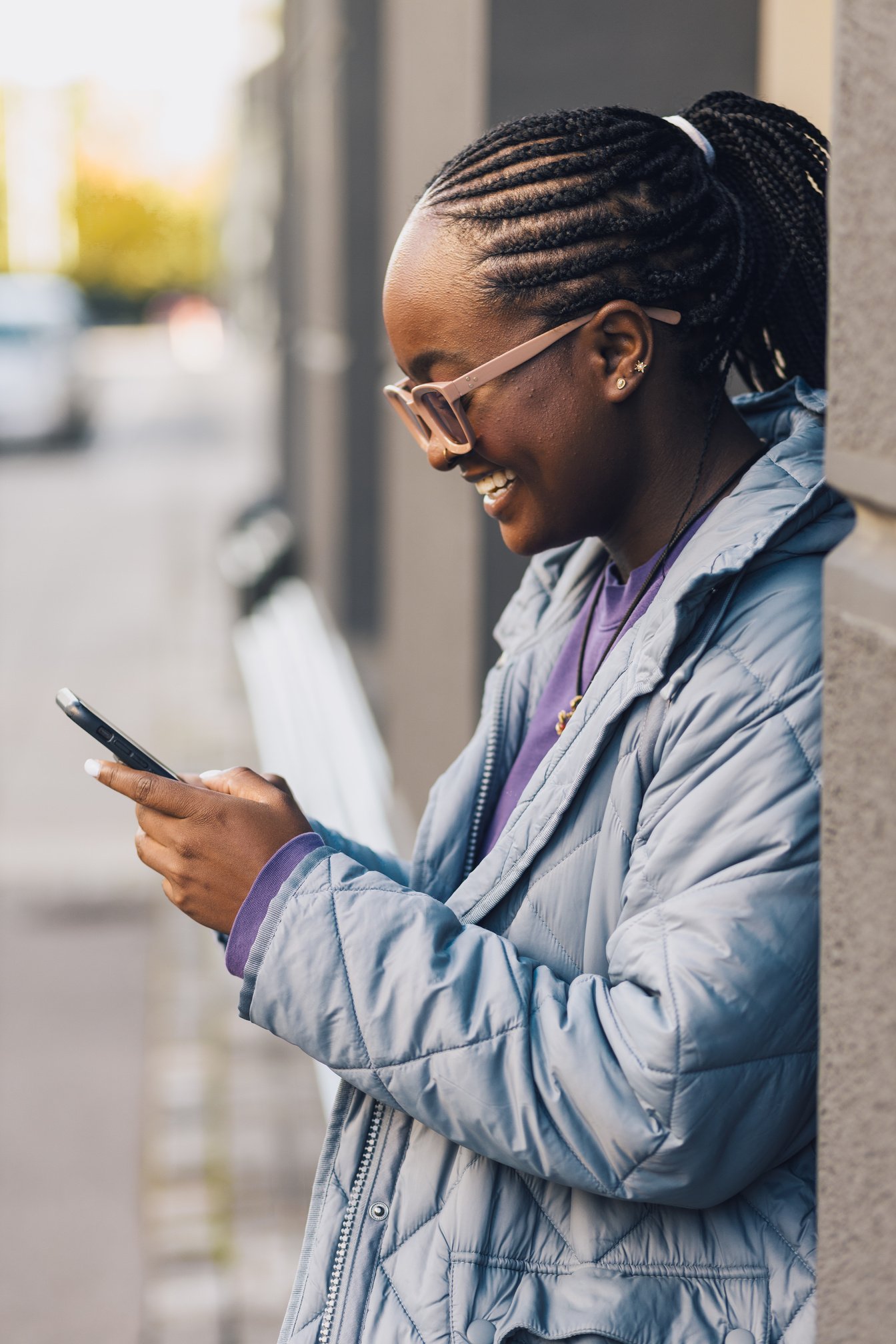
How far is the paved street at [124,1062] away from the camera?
11.6ft

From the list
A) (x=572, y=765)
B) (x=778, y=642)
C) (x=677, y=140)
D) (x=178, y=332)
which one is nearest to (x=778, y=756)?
(x=778, y=642)

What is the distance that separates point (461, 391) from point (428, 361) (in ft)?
0.19

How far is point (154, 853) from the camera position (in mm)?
1610

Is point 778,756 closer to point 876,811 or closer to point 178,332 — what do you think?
point 876,811

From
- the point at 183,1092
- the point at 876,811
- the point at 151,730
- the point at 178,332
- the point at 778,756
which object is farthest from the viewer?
the point at 178,332

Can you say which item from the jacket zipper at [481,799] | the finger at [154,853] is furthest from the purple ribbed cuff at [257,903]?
the jacket zipper at [481,799]

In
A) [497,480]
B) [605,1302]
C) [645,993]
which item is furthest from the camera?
[497,480]

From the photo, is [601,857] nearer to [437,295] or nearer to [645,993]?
[645,993]

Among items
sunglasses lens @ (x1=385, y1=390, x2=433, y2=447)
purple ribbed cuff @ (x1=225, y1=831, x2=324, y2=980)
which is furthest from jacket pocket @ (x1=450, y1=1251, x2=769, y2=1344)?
sunglasses lens @ (x1=385, y1=390, x2=433, y2=447)

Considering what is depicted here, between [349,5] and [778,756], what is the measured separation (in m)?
6.81

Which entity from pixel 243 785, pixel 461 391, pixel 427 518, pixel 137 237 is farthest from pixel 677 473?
pixel 137 237

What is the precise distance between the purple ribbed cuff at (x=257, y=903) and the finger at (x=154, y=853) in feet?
0.35

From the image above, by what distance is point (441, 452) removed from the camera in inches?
66.2

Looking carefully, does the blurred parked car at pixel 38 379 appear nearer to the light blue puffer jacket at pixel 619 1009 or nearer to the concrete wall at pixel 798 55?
the concrete wall at pixel 798 55
